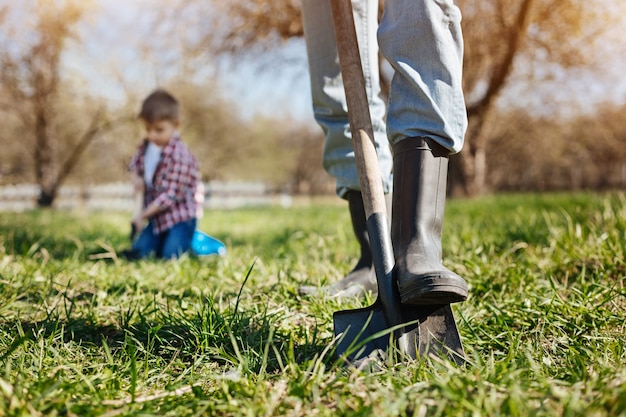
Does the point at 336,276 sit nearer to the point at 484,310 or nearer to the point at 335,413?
the point at 484,310

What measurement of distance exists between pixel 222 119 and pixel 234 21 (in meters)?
13.6

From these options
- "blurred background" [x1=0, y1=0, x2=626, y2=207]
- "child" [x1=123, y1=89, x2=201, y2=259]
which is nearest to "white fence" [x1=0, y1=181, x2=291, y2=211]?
"blurred background" [x1=0, y1=0, x2=626, y2=207]

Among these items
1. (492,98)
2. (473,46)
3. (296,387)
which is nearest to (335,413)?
(296,387)

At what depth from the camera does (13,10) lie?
45.8 ft

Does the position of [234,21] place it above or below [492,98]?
above

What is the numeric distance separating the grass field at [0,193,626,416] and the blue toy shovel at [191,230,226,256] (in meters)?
0.68

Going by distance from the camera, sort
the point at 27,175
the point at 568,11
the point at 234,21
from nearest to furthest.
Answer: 1. the point at 568,11
2. the point at 234,21
3. the point at 27,175

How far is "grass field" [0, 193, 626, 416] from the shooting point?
42.1 inches

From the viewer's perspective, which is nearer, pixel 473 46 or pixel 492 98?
pixel 473 46

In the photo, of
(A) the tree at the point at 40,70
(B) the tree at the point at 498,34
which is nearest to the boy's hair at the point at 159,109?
(B) the tree at the point at 498,34

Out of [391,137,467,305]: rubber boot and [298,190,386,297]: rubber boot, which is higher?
[391,137,467,305]: rubber boot

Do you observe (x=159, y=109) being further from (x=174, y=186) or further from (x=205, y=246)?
(x=205, y=246)

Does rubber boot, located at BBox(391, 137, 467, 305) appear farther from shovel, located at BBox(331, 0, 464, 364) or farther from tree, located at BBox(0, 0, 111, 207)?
tree, located at BBox(0, 0, 111, 207)

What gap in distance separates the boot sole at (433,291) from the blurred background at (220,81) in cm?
616
